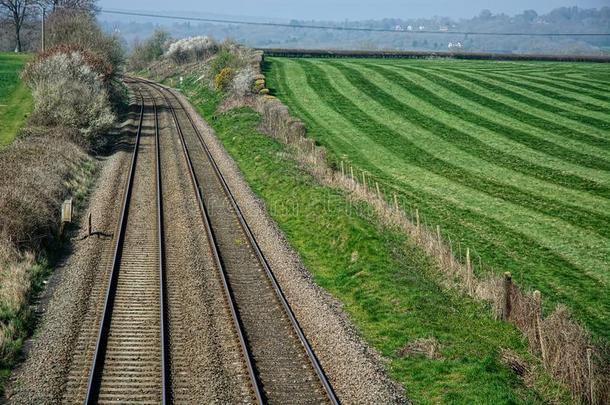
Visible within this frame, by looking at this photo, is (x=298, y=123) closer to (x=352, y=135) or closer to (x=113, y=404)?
(x=352, y=135)

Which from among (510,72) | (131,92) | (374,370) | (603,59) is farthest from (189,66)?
(374,370)

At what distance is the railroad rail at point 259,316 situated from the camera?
14297 mm

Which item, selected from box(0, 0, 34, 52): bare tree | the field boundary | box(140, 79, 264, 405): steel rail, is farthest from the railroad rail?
the field boundary

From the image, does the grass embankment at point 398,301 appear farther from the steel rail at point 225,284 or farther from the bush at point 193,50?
the bush at point 193,50

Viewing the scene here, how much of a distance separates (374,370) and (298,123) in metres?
28.1

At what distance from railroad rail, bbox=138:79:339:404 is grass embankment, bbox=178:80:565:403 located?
1.81 m

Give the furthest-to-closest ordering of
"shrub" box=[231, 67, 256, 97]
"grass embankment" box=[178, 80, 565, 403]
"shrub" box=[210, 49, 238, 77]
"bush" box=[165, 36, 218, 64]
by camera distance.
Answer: "bush" box=[165, 36, 218, 64]
"shrub" box=[210, 49, 238, 77]
"shrub" box=[231, 67, 256, 97]
"grass embankment" box=[178, 80, 565, 403]

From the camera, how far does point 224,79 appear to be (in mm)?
63250

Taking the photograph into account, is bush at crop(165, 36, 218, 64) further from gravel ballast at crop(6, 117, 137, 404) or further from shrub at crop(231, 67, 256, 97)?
gravel ballast at crop(6, 117, 137, 404)

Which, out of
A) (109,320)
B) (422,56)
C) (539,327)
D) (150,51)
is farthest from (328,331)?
(150,51)

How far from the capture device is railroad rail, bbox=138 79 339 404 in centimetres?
1430

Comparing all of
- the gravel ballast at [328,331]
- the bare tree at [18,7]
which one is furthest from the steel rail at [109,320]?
the bare tree at [18,7]

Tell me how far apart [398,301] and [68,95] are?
2862cm

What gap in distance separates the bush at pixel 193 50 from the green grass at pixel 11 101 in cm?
2798
